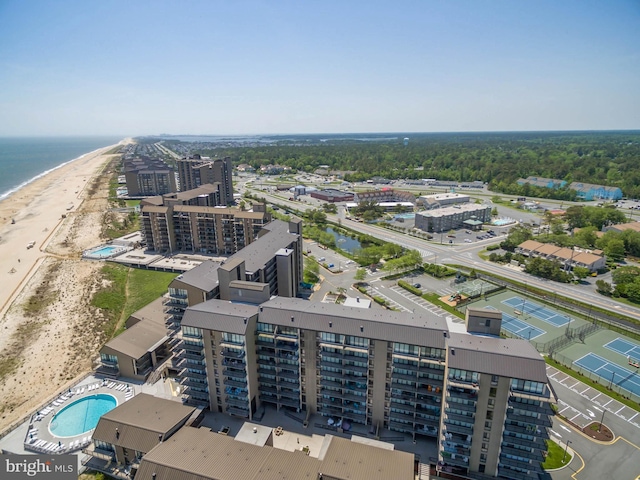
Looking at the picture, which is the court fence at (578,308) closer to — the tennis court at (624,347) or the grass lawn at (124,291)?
the tennis court at (624,347)

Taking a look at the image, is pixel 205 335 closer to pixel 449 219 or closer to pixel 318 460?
pixel 318 460

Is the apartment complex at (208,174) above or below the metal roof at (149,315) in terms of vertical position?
above

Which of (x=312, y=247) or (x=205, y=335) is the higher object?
(x=205, y=335)

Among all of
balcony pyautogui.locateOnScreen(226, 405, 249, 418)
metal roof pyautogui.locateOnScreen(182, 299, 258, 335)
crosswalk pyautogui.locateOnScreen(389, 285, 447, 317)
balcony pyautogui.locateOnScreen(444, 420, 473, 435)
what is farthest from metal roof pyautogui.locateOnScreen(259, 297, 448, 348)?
crosswalk pyautogui.locateOnScreen(389, 285, 447, 317)

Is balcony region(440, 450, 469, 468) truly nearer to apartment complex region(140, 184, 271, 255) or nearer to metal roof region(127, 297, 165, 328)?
metal roof region(127, 297, 165, 328)

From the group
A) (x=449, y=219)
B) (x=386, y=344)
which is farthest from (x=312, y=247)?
(x=386, y=344)

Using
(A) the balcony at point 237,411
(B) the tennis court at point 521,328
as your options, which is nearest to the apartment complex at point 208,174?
(A) the balcony at point 237,411

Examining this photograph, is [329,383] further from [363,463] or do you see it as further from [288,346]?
[363,463]

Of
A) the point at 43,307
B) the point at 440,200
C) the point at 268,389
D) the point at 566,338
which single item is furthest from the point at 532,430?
the point at 440,200
